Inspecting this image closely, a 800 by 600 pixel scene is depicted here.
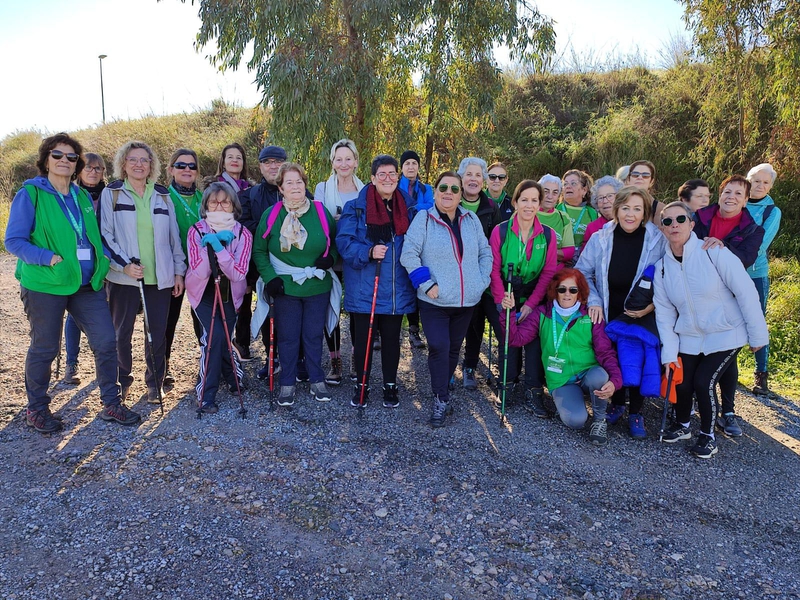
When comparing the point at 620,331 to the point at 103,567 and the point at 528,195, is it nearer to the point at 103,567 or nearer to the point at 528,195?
the point at 528,195

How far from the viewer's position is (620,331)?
186 inches

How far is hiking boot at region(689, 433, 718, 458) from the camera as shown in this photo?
14.5ft

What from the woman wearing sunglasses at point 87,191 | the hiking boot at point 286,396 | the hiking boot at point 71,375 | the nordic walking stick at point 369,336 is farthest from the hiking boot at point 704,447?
the hiking boot at point 71,375

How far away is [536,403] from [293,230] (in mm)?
2672

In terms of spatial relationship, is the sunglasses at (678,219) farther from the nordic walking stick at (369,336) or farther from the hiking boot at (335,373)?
the hiking boot at (335,373)

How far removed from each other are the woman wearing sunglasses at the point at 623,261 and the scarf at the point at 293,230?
2.55 m

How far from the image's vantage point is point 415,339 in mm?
6988

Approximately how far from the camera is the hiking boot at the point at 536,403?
5.06 meters

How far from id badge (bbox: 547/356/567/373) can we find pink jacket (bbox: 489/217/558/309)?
20.4 inches

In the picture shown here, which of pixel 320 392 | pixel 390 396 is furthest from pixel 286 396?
pixel 390 396

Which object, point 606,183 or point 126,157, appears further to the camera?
point 606,183

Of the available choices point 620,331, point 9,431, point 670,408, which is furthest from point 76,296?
point 670,408

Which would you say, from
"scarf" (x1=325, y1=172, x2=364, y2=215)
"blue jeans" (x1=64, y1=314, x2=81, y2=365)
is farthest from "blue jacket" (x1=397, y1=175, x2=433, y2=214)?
"blue jeans" (x1=64, y1=314, x2=81, y2=365)

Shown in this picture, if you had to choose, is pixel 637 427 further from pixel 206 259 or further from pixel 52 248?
pixel 52 248
